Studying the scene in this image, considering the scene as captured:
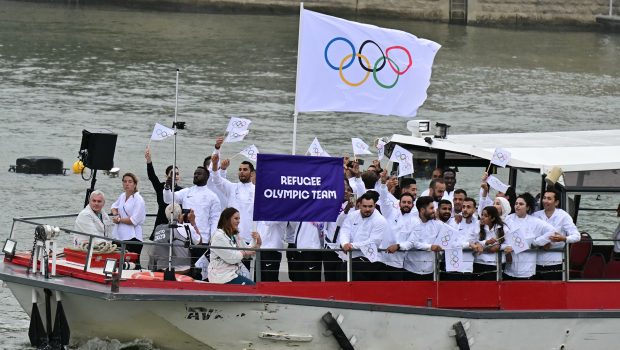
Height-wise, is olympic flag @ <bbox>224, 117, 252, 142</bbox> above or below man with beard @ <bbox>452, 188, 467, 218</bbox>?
above

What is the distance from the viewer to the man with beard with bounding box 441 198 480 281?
15.1 m

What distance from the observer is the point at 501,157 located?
15500 millimetres

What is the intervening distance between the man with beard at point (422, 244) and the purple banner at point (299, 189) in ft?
2.77

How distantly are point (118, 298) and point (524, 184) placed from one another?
16.1ft

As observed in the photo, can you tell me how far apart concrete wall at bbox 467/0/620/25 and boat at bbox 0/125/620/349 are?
4174 cm

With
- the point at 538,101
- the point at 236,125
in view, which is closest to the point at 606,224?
the point at 236,125

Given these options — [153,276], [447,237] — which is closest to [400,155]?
[447,237]

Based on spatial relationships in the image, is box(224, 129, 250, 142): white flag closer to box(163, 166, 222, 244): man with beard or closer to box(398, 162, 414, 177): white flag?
box(163, 166, 222, 244): man with beard

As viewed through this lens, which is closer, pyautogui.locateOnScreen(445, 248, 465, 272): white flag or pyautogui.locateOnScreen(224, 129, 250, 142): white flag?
pyautogui.locateOnScreen(445, 248, 465, 272): white flag

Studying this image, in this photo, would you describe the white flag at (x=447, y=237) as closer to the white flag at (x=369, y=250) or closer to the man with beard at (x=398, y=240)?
the man with beard at (x=398, y=240)

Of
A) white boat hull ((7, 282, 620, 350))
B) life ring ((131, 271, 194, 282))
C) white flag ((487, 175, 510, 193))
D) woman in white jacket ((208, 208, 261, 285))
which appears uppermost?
white flag ((487, 175, 510, 193))

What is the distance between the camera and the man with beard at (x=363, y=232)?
589 inches

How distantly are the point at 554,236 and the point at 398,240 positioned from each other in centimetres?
162

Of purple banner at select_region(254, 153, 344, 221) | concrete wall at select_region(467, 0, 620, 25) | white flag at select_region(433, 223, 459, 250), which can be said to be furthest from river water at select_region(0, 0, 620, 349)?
white flag at select_region(433, 223, 459, 250)
